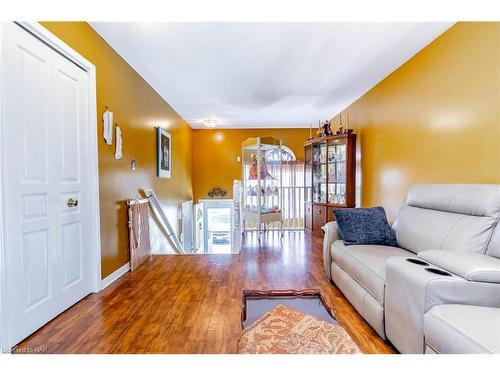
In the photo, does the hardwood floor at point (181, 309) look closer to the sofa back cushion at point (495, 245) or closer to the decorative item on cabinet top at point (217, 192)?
the sofa back cushion at point (495, 245)

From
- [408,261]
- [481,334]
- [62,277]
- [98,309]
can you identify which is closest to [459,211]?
[408,261]

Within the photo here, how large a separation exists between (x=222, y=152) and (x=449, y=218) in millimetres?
5527

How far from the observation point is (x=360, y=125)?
4371 millimetres

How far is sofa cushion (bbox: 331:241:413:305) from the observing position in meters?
1.78

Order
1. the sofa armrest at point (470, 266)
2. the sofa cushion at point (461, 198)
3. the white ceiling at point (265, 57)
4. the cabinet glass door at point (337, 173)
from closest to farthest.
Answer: the sofa armrest at point (470, 266) → the sofa cushion at point (461, 198) → the white ceiling at point (265, 57) → the cabinet glass door at point (337, 173)

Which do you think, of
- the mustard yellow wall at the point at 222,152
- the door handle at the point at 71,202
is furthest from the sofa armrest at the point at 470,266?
the mustard yellow wall at the point at 222,152

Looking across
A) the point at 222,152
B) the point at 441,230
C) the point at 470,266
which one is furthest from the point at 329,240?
the point at 222,152

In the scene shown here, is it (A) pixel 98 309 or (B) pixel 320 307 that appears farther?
(A) pixel 98 309

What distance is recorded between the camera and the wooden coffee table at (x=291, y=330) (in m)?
1.16

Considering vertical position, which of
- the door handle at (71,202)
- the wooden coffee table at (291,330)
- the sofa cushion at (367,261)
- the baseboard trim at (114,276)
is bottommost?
the baseboard trim at (114,276)

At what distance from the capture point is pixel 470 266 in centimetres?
129

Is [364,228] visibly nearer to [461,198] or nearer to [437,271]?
[461,198]
